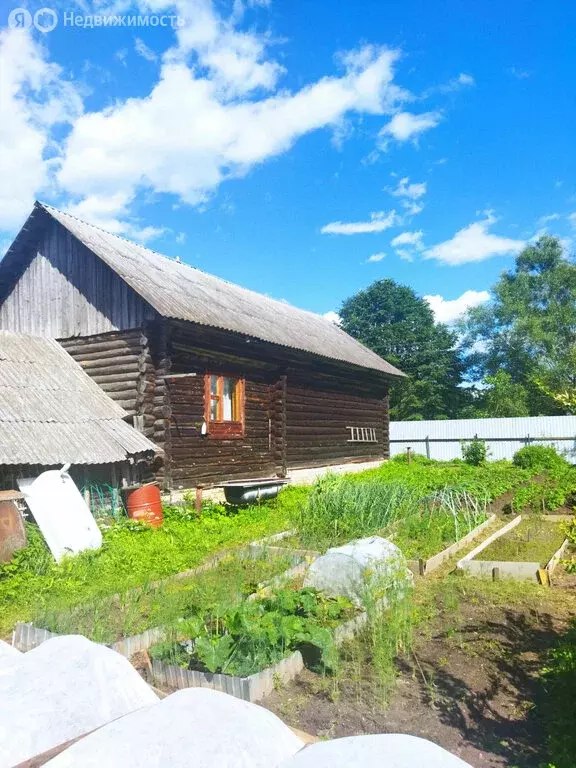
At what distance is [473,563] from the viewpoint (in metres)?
6.73

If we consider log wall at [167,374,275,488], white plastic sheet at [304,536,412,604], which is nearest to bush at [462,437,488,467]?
log wall at [167,374,275,488]

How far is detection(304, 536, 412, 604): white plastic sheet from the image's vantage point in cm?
520

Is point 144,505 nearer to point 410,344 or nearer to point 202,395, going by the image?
point 202,395

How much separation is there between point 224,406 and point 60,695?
1032 cm

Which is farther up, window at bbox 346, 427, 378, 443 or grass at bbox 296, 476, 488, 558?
window at bbox 346, 427, 378, 443

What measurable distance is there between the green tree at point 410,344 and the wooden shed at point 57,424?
2787 centimetres

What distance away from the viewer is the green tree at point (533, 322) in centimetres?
3094

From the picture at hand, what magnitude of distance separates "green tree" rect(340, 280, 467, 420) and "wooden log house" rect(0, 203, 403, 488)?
21.9 metres

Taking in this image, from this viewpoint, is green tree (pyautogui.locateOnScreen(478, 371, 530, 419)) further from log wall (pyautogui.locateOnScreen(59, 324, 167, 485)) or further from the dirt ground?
the dirt ground

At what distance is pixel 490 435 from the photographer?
24.4m

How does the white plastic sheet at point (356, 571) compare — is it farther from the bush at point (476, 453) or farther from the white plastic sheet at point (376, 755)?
the bush at point (476, 453)

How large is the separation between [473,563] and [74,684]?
17.5 feet

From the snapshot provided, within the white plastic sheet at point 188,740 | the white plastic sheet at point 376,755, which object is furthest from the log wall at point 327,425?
the white plastic sheet at point 376,755

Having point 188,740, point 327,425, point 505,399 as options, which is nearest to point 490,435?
point 505,399
